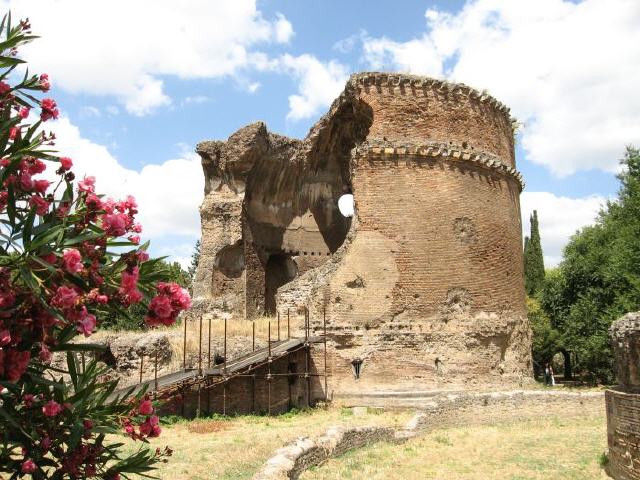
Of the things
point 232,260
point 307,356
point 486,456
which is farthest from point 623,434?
point 232,260

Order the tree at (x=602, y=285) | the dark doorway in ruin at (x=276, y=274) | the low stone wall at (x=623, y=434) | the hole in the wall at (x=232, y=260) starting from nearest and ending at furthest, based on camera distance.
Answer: the low stone wall at (x=623, y=434), the tree at (x=602, y=285), the hole in the wall at (x=232, y=260), the dark doorway in ruin at (x=276, y=274)

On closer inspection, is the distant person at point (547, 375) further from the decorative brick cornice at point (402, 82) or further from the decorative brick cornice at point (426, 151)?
the decorative brick cornice at point (402, 82)

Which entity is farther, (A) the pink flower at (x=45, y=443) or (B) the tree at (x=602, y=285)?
(B) the tree at (x=602, y=285)

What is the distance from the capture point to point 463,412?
16.3m

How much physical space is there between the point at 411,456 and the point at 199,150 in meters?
16.1

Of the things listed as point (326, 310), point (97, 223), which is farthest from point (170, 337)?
point (97, 223)

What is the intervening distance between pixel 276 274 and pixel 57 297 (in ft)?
78.6

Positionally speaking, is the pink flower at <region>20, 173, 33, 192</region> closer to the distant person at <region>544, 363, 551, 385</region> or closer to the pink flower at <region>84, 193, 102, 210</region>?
the pink flower at <region>84, 193, 102, 210</region>

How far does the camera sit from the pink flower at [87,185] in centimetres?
434

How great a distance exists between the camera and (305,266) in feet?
87.6

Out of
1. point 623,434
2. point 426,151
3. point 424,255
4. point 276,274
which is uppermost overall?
point 426,151

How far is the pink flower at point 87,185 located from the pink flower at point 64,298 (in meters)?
1.01

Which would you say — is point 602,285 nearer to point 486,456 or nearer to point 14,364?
point 486,456

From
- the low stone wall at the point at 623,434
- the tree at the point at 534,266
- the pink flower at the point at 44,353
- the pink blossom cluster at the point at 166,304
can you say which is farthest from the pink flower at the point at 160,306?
the tree at the point at 534,266
